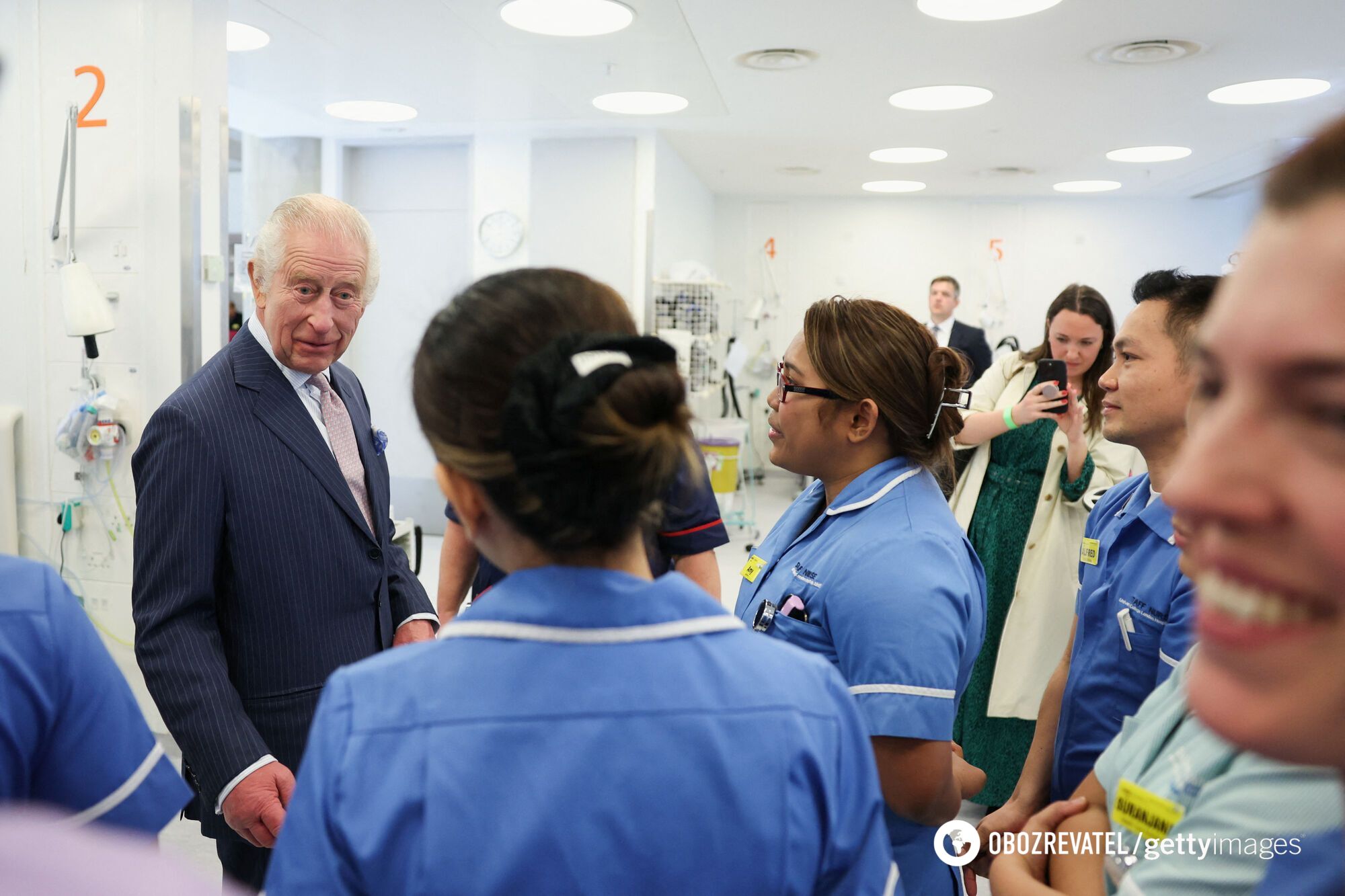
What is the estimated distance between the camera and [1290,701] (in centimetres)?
46

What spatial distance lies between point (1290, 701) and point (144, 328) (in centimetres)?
354

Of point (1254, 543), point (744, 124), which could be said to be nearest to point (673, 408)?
point (1254, 543)

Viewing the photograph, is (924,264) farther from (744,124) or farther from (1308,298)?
(1308,298)

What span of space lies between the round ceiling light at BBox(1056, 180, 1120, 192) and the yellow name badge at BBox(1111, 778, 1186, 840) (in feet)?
29.3

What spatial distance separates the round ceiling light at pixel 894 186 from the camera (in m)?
9.07

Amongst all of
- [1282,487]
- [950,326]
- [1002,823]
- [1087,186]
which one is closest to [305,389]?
[1002,823]

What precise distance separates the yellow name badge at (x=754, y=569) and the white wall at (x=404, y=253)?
5.62 metres

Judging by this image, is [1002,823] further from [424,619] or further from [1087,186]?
[1087,186]

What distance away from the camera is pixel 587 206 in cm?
686

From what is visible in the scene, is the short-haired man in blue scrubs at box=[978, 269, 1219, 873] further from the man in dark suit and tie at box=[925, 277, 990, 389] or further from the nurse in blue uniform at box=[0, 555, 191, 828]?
the man in dark suit and tie at box=[925, 277, 990, 389]

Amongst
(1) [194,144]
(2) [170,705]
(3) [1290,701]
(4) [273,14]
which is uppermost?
(4) [273,14]

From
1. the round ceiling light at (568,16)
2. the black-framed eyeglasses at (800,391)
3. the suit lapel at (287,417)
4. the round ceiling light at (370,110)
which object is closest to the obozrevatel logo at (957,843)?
the black-framed eyeglasses at (800,391)

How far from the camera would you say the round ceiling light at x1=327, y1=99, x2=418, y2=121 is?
607 centimetres

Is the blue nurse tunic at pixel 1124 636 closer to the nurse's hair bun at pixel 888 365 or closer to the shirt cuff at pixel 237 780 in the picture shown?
the nurse's hair bun at pixel 888 365
